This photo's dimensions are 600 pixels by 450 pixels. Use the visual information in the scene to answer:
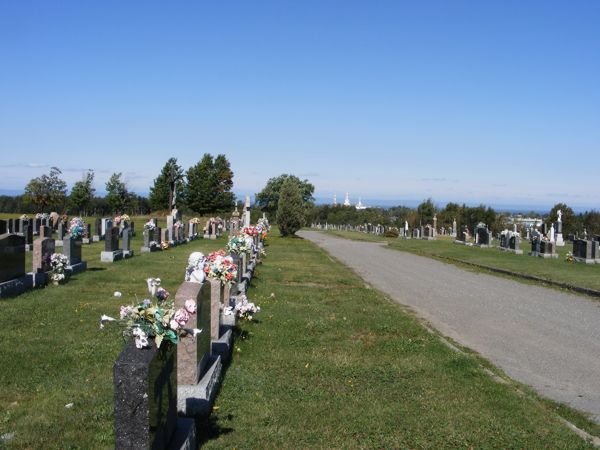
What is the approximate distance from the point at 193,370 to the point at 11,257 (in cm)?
903

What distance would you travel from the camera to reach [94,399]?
6438mm

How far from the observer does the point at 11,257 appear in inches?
533

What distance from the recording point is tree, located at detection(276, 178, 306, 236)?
4353 cm

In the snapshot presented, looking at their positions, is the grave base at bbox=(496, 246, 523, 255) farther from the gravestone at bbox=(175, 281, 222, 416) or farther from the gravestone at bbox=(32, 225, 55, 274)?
the gravestone at bbox=(175, 281, 222, 416)

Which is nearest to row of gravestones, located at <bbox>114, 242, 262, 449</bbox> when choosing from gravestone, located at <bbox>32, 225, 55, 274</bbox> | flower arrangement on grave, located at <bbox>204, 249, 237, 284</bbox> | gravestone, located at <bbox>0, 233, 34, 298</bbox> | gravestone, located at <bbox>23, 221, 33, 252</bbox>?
flower arrangement on grave, located at <bbox>204, 249, 237, 284</bbox>

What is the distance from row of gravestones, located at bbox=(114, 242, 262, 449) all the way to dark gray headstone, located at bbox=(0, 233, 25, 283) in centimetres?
770

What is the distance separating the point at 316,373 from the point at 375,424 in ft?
6.08

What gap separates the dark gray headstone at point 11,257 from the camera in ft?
43.2

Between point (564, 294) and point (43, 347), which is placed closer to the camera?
point (43, 347)

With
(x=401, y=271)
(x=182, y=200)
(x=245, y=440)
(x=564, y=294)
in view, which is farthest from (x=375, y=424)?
(x=182, y=200)

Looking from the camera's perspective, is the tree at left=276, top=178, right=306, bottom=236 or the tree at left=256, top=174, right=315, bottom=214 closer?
the tree at left=276, top=178, right=306, bottom=236

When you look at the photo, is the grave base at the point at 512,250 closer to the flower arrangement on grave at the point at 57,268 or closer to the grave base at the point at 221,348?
the flower arrangement on grave at the point at 57,268

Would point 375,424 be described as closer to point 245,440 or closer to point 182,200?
point 245,440

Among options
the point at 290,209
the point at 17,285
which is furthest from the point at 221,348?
the point at 290,209
